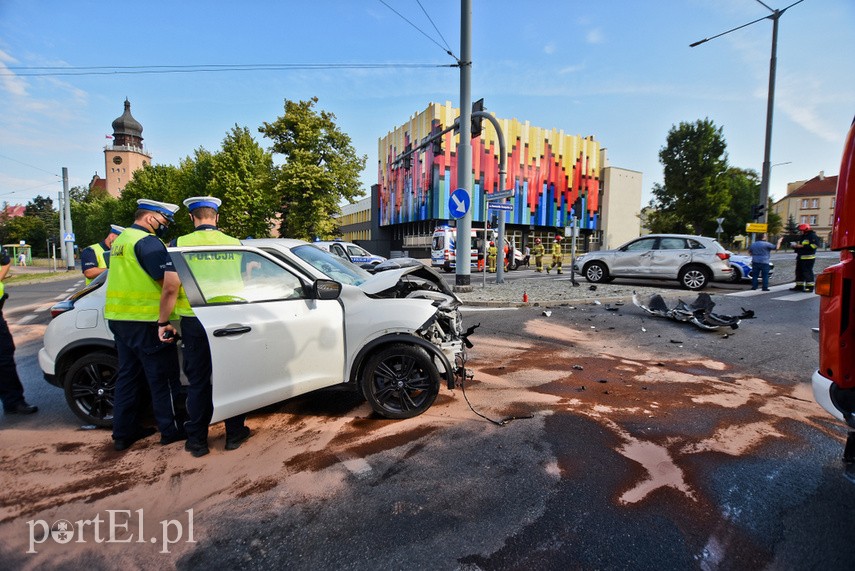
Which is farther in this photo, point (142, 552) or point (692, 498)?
point (692, 498)

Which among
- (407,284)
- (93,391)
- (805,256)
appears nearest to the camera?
(93,391)

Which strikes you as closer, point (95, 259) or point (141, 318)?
point (141, 318)

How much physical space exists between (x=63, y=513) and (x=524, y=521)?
8.93 feet

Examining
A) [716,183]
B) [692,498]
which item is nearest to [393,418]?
[692,498]

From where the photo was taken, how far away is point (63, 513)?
102 inches

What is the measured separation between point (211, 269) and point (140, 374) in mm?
1033

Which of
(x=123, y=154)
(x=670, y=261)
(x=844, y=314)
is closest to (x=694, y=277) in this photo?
(x=670, y=261)

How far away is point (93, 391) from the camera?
376cm

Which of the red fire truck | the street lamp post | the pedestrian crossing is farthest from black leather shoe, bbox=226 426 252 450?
the street lamp post

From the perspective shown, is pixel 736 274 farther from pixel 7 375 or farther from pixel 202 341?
pixel 7 375

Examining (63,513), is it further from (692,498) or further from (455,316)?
(692,498)

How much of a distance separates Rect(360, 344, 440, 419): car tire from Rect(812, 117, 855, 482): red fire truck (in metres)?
2.50

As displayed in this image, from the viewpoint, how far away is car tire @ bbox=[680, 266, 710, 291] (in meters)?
12.2

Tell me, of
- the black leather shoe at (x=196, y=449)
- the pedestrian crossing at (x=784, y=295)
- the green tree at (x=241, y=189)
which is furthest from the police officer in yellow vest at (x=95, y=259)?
the green tree at (x=241, y=189)
